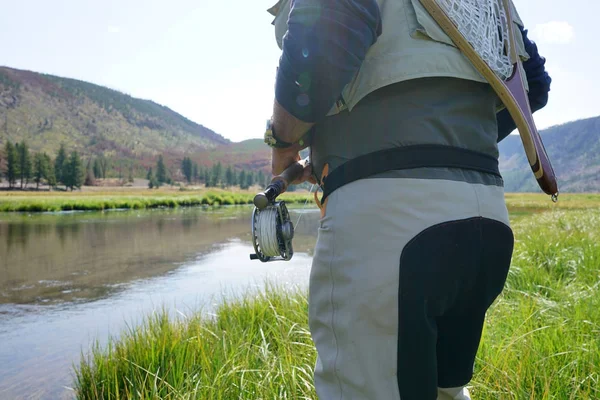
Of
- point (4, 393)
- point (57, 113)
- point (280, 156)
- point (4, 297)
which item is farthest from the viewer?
point (57, 113)

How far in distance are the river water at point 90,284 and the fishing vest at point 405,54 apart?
130 inches

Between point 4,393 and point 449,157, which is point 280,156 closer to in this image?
point 449,157

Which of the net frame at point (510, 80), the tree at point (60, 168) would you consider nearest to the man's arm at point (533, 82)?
the net frame at point (510, 80)

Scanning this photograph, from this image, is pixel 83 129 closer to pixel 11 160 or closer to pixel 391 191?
pixel 11 160

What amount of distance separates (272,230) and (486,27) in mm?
966

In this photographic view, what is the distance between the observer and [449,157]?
1.11m

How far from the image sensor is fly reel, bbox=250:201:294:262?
1.69 meters

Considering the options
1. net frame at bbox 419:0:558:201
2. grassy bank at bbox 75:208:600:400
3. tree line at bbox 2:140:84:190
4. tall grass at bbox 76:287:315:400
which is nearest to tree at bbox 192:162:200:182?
tree line at bbox 2:140:84:190

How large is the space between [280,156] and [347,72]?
21.4 inches

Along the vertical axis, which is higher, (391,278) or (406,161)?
(406,161)

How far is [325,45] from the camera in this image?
1.03 metres

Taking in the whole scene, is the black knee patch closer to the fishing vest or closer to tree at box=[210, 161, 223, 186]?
the fishing vest

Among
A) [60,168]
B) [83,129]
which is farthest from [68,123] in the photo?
[60,168]

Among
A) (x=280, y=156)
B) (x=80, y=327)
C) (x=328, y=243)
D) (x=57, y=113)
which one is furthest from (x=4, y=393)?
(x=57, y=113)
